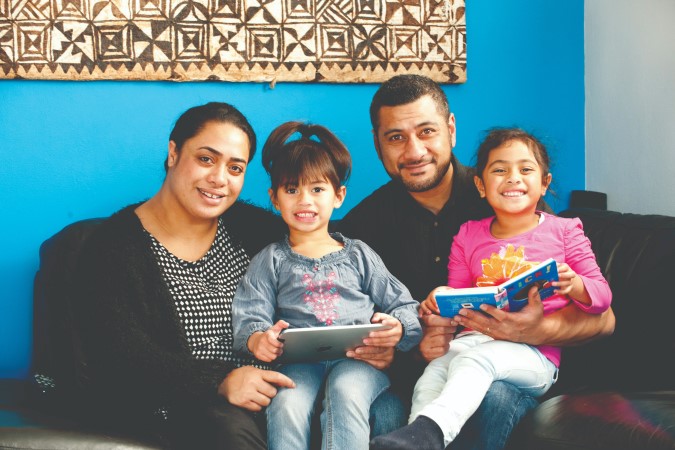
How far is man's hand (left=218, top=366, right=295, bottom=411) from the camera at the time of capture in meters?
1.79

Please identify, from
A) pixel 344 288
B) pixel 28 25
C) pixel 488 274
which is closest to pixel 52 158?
pixel 28 25

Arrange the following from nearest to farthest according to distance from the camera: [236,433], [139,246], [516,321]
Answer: [236,433] < [516,321] < [139,246]

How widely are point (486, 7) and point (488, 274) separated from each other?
1.42 meters

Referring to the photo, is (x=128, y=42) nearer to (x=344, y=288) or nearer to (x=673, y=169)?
(x=344, y=288)

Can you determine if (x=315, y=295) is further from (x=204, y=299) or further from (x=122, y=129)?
(x=122, y=129)

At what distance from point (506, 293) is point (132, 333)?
0.98 metres

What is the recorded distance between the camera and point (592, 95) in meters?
2.97

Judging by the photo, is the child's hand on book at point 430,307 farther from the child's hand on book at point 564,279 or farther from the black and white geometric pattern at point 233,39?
the black and white geometric pattern at point 233,39

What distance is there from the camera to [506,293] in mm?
1739

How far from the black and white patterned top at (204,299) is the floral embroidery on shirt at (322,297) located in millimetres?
252

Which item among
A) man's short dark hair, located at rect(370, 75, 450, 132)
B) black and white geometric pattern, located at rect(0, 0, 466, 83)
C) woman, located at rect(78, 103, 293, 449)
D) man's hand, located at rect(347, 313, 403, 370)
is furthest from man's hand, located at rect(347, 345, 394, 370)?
black and white geometric pattern, located at rect(0, 0, 466, 83)

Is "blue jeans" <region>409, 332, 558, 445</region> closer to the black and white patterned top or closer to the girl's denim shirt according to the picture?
the girl's denim shirt

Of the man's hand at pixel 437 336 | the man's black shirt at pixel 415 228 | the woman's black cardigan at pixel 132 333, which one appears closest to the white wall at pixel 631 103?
the man's black shirt at pixel 415 228

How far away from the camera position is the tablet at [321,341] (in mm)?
1701
